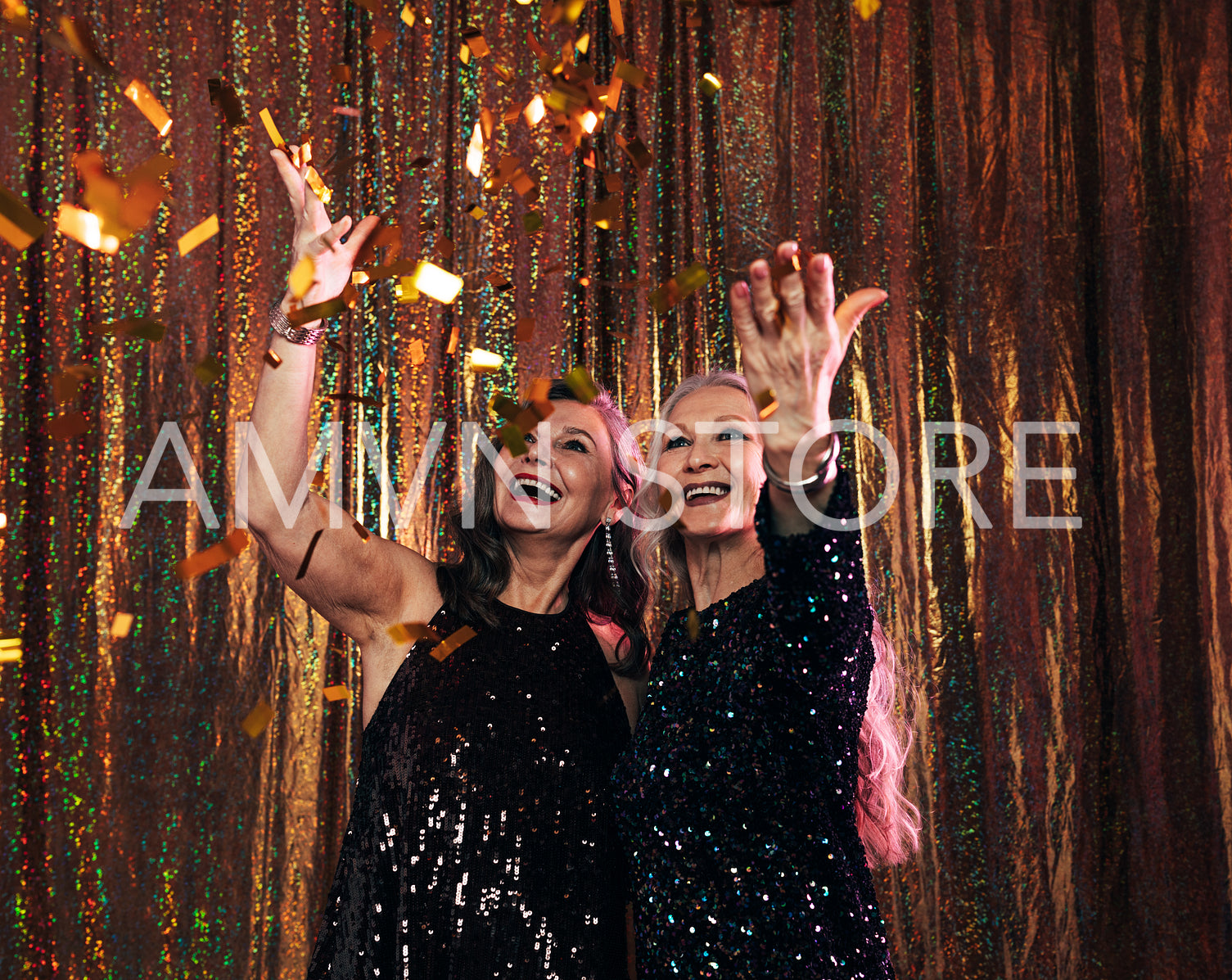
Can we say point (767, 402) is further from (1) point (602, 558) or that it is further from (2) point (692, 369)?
(2) point (692, 369)

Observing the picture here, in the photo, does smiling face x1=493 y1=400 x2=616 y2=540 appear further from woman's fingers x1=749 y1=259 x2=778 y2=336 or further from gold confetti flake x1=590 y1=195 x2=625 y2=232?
woman's fingers x1=749 y1=259 x2=778 y2=336

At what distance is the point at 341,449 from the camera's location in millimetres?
2271

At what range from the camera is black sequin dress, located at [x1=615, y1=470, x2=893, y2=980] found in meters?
1.12

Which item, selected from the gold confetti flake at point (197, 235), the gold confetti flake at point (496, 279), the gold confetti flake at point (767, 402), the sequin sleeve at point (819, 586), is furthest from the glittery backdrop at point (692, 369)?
the gold confetti flake at point (767, 402)

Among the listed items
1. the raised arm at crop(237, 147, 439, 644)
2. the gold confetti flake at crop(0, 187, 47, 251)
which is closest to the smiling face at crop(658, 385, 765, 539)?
the raised arm at crop(237, 147, 439, 644)

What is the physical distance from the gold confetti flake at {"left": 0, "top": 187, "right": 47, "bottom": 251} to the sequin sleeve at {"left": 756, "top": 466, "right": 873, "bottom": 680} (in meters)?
0.81

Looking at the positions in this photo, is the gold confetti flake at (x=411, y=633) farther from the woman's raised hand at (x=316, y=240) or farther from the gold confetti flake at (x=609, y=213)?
the gold confetti flake at (x=609, y=213)

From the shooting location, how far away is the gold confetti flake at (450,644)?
1.36 meters

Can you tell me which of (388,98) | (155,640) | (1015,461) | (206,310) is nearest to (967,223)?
(1015,461)

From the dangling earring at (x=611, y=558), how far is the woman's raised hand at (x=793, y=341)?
0.74 m

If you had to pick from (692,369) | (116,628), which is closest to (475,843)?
(116,628)

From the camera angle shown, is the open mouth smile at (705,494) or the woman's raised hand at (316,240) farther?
the open mouth smile at (705,494)

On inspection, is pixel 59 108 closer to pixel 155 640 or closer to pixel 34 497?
pixel 34 497

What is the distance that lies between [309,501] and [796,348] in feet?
2.33
